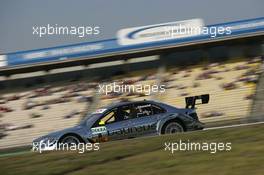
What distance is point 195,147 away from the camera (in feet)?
29.4

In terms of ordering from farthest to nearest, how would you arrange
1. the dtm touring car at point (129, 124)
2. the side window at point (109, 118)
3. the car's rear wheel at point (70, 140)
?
the side window at point (109, 118) < the dtm touring car at point (129, 124) < the car's rear wheel at point (70, 140)

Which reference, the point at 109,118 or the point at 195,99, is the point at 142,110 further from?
the point at 195,99

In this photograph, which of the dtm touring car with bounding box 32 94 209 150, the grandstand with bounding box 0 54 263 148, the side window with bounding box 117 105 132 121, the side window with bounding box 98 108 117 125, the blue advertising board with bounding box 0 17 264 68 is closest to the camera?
the dtm touring car with bounding box 32 94 209 150

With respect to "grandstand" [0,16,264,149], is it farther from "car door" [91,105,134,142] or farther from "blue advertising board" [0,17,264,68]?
"car door" [91,105,134,142]

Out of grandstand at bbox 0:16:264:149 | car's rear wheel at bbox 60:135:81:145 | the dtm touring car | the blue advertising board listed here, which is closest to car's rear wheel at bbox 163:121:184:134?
the dtm touring car

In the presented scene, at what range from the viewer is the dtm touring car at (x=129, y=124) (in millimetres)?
13242

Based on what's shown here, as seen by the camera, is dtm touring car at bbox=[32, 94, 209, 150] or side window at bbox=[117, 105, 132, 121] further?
side window at bbox=[117, 105, 132, 121]

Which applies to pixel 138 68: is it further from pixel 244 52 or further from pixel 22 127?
pixel 22 127

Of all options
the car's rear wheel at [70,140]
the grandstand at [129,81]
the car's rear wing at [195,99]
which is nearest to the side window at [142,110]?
the car's rear wing at [195,99]

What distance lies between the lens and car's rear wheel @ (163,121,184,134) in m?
13.4

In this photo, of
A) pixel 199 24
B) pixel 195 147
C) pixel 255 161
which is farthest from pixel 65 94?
pixel 255 161

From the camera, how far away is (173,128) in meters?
13.5

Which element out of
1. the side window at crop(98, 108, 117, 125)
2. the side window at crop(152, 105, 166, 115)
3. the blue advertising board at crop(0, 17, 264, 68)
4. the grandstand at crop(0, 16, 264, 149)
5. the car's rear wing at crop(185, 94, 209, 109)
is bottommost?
the side window at crop(98, 108, 117, 125)

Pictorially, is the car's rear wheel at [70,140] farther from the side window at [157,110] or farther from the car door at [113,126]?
the side window at [157,110]
